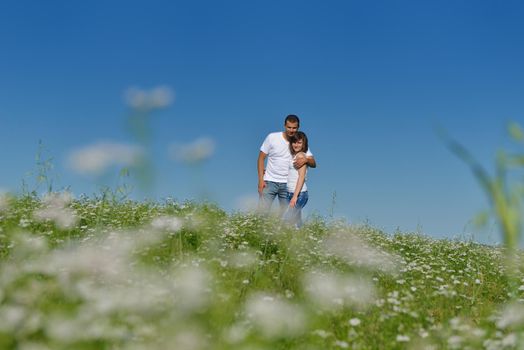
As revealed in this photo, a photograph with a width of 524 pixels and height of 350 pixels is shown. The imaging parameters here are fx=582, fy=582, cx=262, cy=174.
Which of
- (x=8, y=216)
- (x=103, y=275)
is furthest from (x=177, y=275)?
(x=8, y=216)

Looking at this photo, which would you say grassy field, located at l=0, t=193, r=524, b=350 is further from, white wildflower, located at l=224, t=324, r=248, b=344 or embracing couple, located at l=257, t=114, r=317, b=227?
embracing couple, located at l=257, t=114, r=317, b=227

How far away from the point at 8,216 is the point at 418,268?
22.2 feet

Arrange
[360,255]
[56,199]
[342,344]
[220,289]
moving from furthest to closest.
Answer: [56,199] → [360,255] → [220,289] → [342,344]

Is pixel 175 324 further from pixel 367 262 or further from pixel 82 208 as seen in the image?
pixel 82 208

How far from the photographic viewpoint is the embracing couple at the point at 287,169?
37.8ft

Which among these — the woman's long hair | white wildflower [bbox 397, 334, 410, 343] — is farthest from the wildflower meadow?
the woman's long hair

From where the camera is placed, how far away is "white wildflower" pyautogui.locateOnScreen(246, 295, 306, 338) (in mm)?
5195

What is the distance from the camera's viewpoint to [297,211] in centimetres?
1173

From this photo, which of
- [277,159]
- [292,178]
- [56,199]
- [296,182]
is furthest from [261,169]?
[56,199]

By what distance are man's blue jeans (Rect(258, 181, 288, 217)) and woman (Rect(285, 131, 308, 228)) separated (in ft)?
0.33

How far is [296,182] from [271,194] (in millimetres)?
555

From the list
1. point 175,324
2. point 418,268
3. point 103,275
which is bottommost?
point 175,324

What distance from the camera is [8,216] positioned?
9797mm

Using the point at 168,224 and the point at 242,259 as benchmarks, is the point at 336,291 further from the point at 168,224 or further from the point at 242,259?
the point at 168,224
